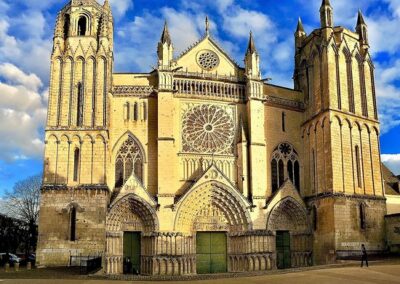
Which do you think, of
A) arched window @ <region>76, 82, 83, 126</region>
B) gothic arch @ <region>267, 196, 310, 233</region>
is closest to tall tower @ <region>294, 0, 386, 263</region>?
gothic arch @ <region>267, 196, 310, 233</region>

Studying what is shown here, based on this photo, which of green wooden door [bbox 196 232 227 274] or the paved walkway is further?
green wooden door [bbox 196 232 227 274]

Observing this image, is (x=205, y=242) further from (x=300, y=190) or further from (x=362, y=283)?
(x=362, y=283)

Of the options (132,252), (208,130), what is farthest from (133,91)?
(132,252)

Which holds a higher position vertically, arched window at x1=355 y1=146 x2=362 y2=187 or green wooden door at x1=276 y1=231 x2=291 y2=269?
arched window at x1=355 y1=146 x2=362 y2=187

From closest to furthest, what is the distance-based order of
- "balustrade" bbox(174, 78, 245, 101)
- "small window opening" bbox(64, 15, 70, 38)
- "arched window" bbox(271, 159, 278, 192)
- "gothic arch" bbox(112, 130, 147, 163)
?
"gothic arch" bbox(112, 130, 147, 163), "small window opening" bbox(64, 15, 70, 38), "balustrade" bbox(174, 78, 245, 101), "arched window" bbox(271, 159, 278, 192)

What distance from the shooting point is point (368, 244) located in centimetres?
3078

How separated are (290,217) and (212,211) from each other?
540 centimetres

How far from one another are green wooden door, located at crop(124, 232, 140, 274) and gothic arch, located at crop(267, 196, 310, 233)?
897 centimetres

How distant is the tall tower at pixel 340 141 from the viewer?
30.6 m

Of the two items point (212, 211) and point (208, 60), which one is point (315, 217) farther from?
point (208, 60)

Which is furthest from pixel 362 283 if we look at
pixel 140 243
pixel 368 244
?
pixel 140 243

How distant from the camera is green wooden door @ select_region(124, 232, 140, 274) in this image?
29.6 m

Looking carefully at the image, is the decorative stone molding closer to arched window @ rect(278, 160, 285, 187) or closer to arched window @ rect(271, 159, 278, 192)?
arched window @ rect(271, 159, 278, 192)

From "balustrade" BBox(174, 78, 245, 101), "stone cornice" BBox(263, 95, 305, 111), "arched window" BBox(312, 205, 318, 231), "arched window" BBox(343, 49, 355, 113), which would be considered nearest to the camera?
"arched window" BBox(312, 205, 318, 231)
